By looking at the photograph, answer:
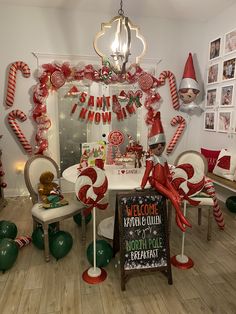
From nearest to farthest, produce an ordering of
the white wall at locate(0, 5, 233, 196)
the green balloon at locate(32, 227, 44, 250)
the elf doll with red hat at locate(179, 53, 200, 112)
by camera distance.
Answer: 1. the green balloon at locate(32, 227, 44, 250)
2. the white wall at locate(0, 5, 233, 196)
3. the elf doll with red hat at locate(179, 53, 200, 112)

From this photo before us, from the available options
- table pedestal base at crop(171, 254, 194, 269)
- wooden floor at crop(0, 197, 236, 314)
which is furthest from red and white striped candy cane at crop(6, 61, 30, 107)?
table pedestal base at crop(171, 254, 194, 269)

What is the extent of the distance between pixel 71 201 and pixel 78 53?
102 inches

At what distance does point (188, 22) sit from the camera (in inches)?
168

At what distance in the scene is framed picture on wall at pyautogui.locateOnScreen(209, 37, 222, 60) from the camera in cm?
396

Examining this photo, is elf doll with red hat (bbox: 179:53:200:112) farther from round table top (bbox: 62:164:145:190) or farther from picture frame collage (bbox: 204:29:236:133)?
round table top (bbox: 62:164:145:190)

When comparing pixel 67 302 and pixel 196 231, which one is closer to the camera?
pixel 67 302

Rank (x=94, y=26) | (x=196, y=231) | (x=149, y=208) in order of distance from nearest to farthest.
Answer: (x=149, y=208) < (x=196, y=231) < (x=94, y=26)

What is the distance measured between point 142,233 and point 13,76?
3143 millimetres

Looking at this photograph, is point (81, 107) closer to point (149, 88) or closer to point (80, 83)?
point (80, 83)

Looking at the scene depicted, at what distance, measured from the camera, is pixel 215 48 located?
4.06 meters

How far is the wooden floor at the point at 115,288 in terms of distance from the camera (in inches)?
71.2

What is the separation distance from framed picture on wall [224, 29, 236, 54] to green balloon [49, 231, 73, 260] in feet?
11.3

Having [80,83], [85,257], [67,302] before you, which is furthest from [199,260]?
[80,83]

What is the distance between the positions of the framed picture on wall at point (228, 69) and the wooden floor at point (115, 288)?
248cm
